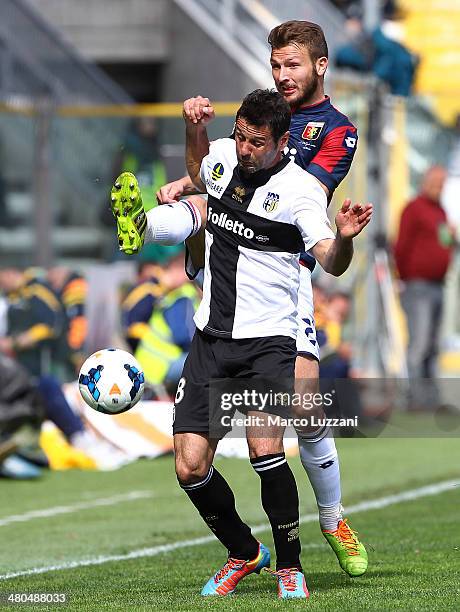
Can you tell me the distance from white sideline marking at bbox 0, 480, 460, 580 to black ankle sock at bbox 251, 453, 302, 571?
1681 millimetres

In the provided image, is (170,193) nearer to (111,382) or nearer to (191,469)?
(111,382)

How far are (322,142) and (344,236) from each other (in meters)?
1.05

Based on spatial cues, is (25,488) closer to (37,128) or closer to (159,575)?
(159,575)

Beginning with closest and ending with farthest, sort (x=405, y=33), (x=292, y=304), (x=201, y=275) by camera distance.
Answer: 1. (x=292, y=304)
2. (x=201, y=275)
3. (x=405, y=33)

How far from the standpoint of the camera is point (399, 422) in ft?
53.4

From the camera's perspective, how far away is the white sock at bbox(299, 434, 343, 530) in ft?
23.0

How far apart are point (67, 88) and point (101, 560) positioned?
38.2 ft

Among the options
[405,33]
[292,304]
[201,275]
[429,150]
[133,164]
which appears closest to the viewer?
[292,304]

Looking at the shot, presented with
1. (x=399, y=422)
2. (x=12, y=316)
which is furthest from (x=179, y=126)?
(x=399, y=422)

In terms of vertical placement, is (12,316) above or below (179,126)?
below

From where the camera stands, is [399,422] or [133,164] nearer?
[399,422]

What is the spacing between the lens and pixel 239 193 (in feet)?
21.6

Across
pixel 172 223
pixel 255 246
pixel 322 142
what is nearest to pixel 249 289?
pixel 255 246

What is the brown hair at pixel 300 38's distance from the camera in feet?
22.7
